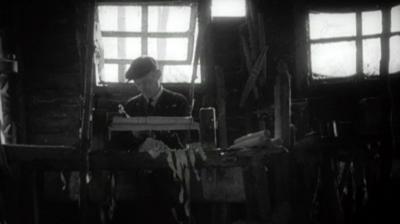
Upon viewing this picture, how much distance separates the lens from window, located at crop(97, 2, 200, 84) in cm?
916

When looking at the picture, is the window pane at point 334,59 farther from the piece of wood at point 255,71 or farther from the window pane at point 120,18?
the window pane at point 120,18

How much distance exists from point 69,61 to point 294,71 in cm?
495

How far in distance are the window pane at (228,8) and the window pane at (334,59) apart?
1.82 m

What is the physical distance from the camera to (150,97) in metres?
7.16

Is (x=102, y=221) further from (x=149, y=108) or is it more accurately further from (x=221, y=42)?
(x=221, y=42)

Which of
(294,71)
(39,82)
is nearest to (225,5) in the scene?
(294,71)

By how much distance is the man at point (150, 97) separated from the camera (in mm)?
6887

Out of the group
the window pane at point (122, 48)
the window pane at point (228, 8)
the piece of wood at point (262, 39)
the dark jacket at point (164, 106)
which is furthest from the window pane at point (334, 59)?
the window pane at point (122, 48)

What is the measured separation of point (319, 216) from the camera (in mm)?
5664

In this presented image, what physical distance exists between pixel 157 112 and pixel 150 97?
0.34m

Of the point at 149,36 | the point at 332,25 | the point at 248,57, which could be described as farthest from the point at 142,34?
the point at 332,25

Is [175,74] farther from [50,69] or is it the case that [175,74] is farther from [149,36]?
[50,69]

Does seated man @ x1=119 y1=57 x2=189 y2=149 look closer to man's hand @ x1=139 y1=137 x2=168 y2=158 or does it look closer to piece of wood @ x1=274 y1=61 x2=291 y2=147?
man's hand @ x1=139 y1=137 x2=168 y2=158

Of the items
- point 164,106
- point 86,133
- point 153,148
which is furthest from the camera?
point 164,106
